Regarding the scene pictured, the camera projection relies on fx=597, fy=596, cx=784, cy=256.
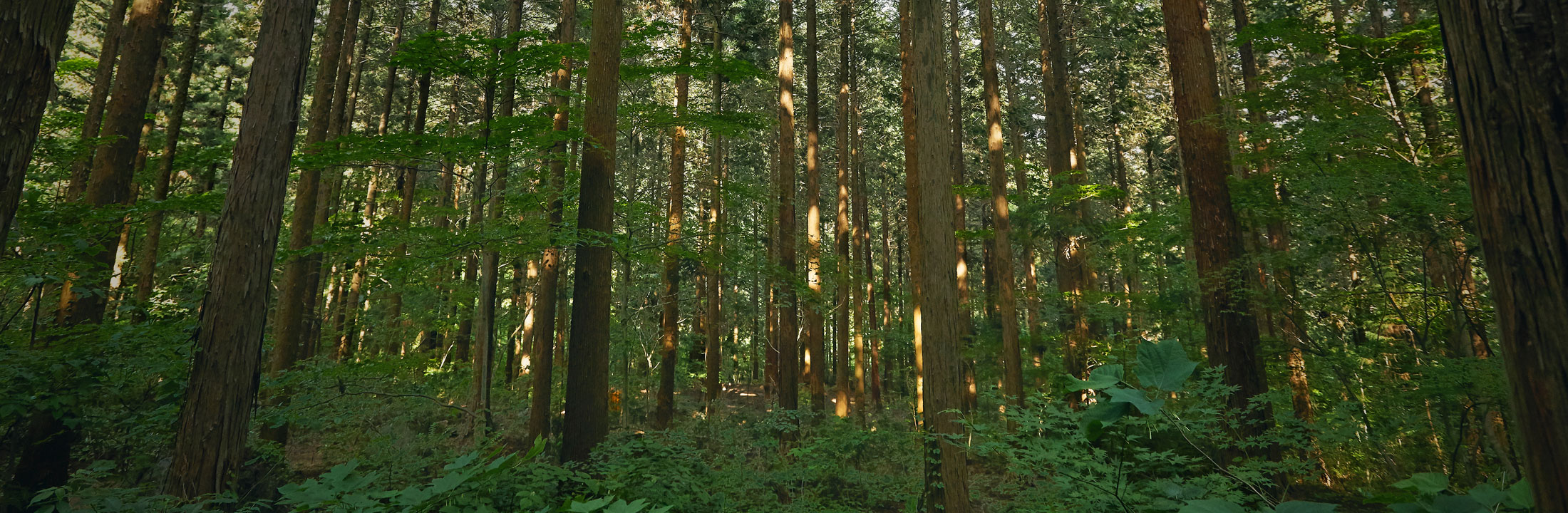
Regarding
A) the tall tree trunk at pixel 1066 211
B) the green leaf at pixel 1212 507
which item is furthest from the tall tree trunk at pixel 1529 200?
the tall tree trunk at pixel 1066 211

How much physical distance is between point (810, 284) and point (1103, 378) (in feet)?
38.6

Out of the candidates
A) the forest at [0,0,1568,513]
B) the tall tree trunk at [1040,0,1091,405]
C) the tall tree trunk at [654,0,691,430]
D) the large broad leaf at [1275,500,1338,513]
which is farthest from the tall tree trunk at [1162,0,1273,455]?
the tall tree trunk at [654,0,691,430]

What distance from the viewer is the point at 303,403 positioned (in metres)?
7.19

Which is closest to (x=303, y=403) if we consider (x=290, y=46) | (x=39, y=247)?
(x=39, y=247)

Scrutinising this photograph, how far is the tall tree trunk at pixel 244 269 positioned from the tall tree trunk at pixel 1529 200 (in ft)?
21.8

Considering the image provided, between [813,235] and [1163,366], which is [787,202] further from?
[1163,366]

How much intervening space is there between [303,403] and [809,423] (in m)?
10.4

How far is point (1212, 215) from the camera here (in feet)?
23.8

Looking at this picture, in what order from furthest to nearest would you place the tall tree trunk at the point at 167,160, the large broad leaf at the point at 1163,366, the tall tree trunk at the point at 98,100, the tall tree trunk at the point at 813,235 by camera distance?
the tall tree trunk at the point at 813,235 < the tall tree trunk at the point at 167,160 < the tall tree trunk at the point at 98,100 < the large broad leaf at the point at 1163,366

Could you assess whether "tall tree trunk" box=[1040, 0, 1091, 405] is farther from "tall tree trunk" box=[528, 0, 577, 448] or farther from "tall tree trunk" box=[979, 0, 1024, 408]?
"tall tree trunk" box=[528, 0, 577, 448]

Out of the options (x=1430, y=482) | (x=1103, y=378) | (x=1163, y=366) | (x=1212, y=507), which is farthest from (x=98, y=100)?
(x=1430, y=482)

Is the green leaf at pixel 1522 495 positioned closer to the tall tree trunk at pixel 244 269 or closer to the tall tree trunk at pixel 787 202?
the tall tree trunk at pixel 244 269

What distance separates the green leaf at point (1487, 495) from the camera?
1416 millimetres

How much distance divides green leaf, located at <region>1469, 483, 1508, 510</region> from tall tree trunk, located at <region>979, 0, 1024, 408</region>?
11631 mm
